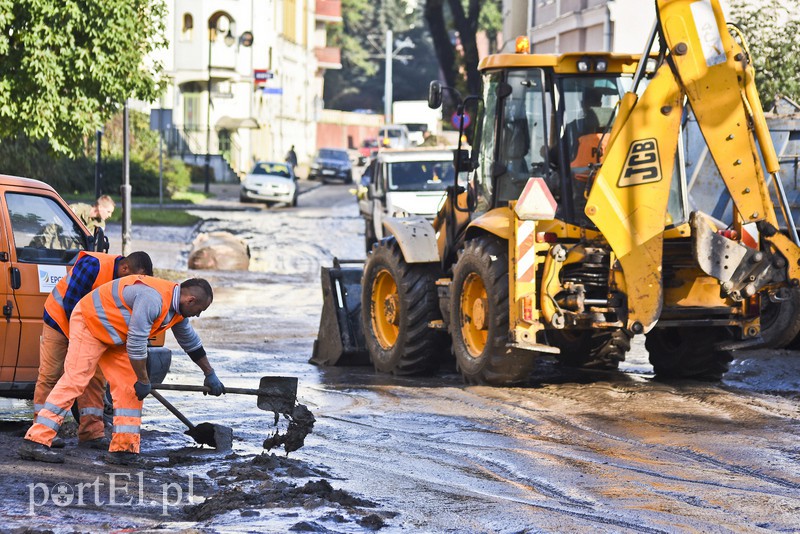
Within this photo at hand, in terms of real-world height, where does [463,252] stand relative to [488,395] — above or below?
above

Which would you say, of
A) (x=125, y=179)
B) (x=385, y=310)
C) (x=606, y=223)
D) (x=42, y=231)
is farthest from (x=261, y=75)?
(x=42, y=231)

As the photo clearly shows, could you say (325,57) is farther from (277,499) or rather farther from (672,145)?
(277,499)

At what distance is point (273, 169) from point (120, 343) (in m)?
39.1

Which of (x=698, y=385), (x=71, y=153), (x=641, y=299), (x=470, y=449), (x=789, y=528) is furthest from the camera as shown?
(x=71, y=153)

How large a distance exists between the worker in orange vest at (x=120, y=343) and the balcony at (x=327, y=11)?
272 feet

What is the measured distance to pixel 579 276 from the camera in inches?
456

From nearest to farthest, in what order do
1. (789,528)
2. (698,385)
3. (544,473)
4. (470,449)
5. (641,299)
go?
(789,528) → (544,473) → (470,449) → (641,299) → (698,385)

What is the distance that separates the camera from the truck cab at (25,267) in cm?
984

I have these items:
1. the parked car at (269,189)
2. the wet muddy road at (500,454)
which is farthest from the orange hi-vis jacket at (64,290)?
the parked car at (269,189)

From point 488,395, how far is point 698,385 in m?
1.96

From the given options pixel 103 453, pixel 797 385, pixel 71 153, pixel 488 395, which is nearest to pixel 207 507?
pixel 103 453

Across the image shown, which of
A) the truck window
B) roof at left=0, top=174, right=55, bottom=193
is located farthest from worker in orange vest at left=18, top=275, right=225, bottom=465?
roof at left=0, top=174, right=55, bottom=193

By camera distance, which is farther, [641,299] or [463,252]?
[463,252]

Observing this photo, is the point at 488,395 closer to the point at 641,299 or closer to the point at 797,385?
the point at 641,299
